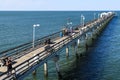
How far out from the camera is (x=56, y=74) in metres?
36.9

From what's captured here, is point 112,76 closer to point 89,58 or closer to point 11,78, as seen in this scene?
point 89,58

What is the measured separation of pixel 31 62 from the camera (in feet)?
88.8

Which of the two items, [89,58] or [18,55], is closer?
[18,55]

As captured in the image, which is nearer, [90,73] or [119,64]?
[90,73]

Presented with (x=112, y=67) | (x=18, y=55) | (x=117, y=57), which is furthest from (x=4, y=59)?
(x=117, y=57)

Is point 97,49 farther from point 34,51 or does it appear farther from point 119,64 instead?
point 34,51

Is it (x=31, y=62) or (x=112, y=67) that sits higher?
(x=31, y=62)

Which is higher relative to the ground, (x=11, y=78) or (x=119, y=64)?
(x=11, y=78)

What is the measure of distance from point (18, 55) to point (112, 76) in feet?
43.3

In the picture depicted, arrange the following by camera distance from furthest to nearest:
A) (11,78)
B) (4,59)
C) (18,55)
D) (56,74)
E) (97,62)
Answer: (97,62), (56,74), (18,55), (4,59), (11,78)

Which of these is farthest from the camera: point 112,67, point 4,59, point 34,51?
point 112,67

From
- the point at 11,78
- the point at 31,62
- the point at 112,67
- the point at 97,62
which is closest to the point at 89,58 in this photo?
the point at 97,62

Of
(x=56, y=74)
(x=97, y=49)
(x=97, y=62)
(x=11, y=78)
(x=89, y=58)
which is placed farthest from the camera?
(x=97, y=49)

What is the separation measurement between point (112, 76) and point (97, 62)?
796 centimetres
